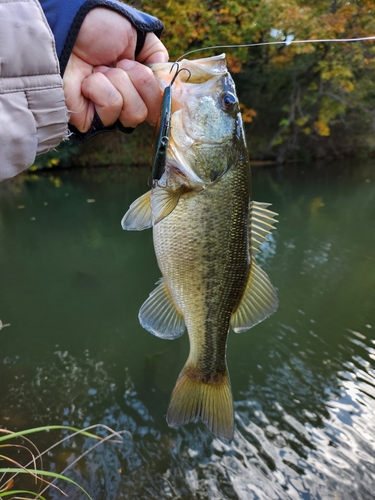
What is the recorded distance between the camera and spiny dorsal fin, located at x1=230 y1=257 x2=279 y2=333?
1.88 m

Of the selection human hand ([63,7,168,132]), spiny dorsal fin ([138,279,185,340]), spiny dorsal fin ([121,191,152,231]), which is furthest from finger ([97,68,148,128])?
spiny dorsal fin ([138,279,185,340])

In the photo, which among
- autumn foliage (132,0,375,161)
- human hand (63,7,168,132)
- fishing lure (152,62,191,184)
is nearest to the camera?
fishing lure (152,62,191,184)

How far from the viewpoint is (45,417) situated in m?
3.85

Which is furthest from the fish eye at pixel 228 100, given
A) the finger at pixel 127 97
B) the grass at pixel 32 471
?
the grass at pixel 32 471

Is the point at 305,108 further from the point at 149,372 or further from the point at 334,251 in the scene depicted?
the point at 149,372

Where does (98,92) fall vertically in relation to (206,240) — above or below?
above

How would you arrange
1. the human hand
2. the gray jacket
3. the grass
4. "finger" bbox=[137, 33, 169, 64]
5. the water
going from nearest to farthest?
the gray jacket < the human hand < the grass < "finger" bbox=[137, 33, 169, 64] < the water

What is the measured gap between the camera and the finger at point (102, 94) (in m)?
1.64

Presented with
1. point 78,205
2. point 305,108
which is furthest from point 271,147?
point 78,205

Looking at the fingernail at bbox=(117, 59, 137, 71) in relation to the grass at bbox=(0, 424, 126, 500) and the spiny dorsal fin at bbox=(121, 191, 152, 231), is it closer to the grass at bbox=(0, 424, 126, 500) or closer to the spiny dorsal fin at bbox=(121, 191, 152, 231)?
the spiny dorsal fin at bbox=(121, 191, 152, 231)

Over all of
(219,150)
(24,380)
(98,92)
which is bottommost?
(24,380)

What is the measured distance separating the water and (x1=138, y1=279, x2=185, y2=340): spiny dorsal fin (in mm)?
2068

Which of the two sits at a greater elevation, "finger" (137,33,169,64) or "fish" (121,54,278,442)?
"finger" (137,33,169,64)

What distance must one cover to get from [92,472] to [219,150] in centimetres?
309
